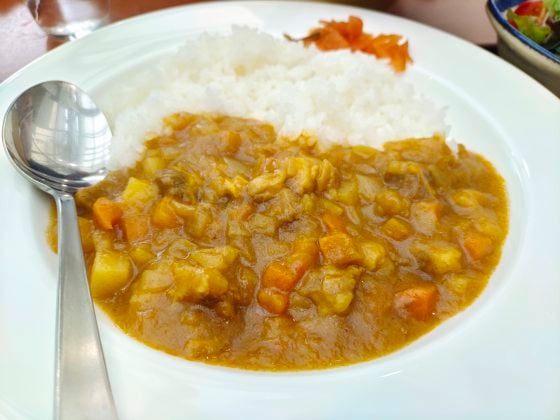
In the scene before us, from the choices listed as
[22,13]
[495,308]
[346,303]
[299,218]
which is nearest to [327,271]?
[346,303]

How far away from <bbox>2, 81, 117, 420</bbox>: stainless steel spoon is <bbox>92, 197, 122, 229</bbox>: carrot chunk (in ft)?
0.36

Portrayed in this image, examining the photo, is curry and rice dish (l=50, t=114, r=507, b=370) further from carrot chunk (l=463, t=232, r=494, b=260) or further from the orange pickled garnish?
the orange pickled garnish

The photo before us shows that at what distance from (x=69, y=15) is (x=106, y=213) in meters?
2.25

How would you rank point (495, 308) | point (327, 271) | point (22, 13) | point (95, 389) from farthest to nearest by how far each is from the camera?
point (22, 13) < point (327, 271) < point (495, 308) < point (95, 389)

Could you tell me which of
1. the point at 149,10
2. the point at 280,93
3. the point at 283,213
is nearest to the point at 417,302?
the point at 283,213

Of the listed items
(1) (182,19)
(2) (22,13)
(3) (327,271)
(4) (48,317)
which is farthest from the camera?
(2) (22,13)

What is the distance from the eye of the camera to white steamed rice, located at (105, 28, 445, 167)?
9.99ft

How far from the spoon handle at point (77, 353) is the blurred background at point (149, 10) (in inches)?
87.5

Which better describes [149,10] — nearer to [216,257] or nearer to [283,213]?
[283,213]

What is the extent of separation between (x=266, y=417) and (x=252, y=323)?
469mm

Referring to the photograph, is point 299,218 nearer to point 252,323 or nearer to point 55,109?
point 252,323

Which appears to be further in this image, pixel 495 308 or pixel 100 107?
pixel 100 107

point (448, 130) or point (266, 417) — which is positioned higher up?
point (448, 130)

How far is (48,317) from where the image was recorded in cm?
185
